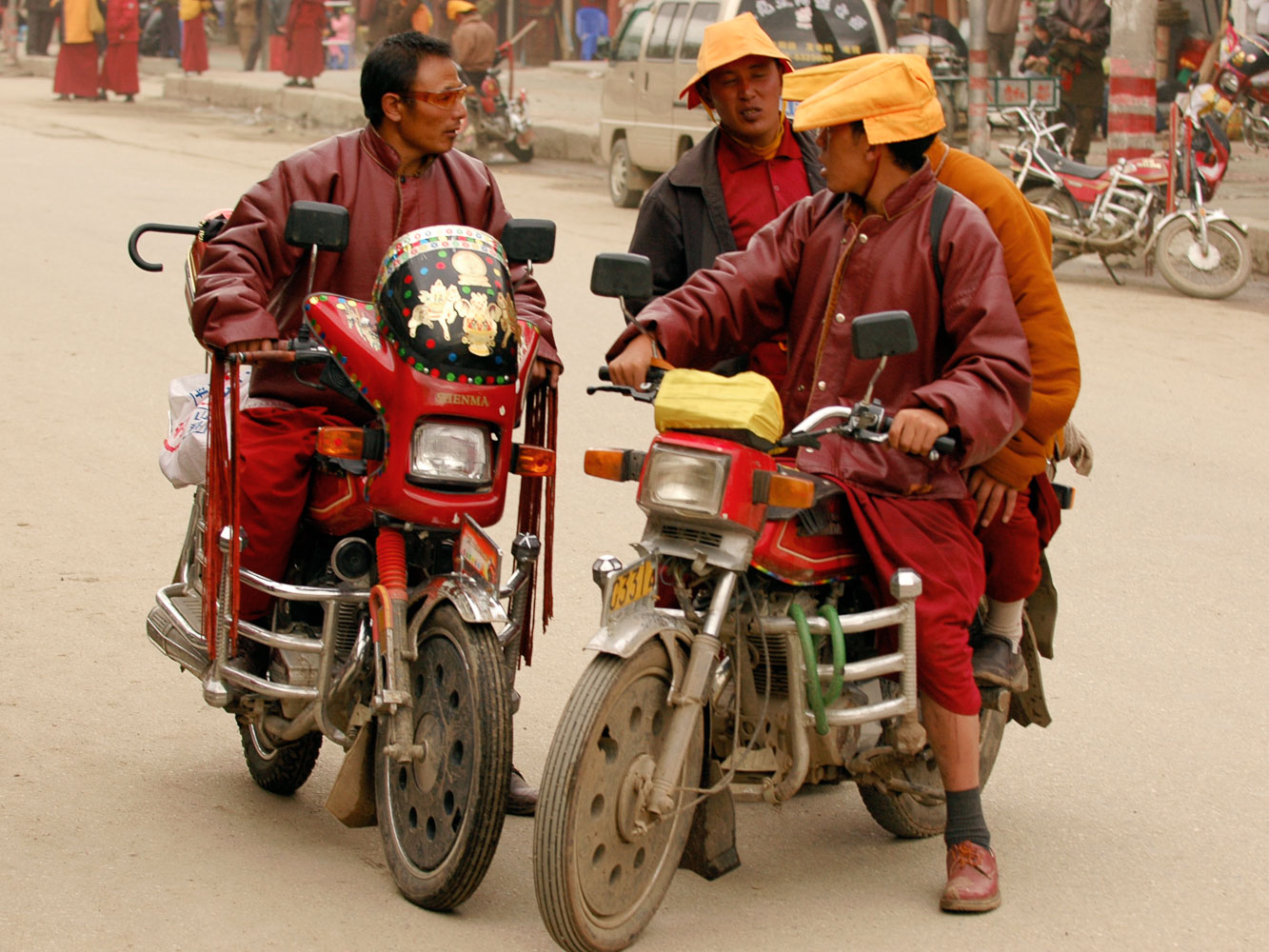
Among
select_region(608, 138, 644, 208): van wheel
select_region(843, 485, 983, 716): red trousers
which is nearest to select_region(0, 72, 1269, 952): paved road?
select_region(843, 485, 983, 716): red trousers

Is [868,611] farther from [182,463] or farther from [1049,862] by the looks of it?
[182,463]

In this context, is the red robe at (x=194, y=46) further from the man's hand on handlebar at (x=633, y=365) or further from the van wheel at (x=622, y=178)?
the man's hand on handlebar at (x=633, y=365)

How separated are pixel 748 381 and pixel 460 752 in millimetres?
900

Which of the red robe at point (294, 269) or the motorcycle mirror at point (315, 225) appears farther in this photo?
the red robe at point (294, 269)

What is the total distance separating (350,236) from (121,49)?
2363cm

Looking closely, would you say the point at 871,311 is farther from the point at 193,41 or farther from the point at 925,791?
the point at 193,41

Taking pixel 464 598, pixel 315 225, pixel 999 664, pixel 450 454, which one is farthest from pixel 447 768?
pixel 999 664

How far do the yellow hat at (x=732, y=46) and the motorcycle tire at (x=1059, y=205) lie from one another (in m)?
8.16

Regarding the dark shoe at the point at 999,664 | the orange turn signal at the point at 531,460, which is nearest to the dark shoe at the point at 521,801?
the orange turn signal at the point at 531,460

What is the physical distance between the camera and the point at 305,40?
1002 inches

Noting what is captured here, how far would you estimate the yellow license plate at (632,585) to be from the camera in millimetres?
3021

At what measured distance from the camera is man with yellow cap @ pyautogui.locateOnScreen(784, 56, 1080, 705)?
11.2ft

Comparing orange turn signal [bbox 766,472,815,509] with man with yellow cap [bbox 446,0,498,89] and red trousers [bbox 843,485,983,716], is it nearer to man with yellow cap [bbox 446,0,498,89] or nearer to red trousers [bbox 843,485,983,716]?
red trousers [bbox 843,485,983,716]

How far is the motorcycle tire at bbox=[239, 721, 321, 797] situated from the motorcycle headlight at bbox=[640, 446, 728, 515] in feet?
3.81
